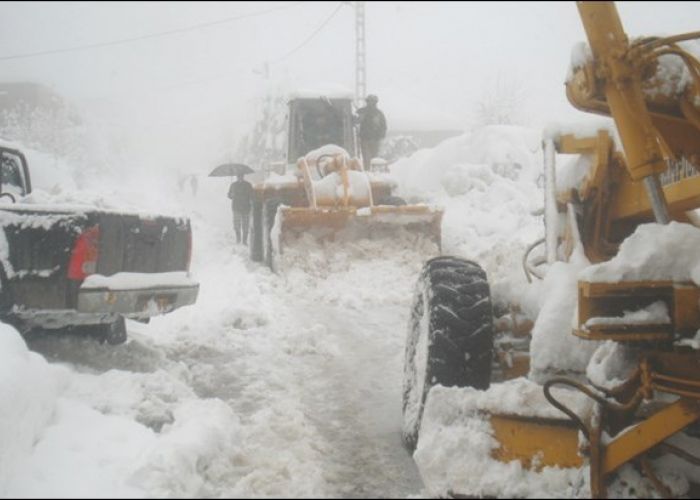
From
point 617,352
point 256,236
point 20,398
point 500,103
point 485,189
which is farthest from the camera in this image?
point 500,103

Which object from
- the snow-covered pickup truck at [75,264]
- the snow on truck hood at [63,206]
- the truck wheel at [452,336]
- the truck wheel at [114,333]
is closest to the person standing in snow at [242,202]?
the snow on truck hood at [63,206]

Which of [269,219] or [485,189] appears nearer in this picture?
[269,219]

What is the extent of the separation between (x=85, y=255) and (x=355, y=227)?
4854 millimetres

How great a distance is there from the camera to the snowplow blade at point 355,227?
8.84m

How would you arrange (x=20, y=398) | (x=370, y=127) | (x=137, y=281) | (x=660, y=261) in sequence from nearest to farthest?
(x=660, y=261)
(x=20, y=398)
(x=137, y=281)
(x=370, y=127)

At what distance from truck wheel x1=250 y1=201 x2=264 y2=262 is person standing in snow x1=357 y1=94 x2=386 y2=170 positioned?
2.21m

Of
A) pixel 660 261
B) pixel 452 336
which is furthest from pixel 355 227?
pixel 660 261

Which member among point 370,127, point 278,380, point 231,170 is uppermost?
point 370,127

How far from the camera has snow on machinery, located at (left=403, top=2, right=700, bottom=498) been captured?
228cm

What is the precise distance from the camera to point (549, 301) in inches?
119

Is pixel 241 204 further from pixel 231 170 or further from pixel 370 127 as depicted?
pixel 370 127

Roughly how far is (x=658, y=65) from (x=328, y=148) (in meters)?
8.72

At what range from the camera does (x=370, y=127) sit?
11.9m

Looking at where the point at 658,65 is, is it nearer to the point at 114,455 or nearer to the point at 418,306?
the point at 418,306
